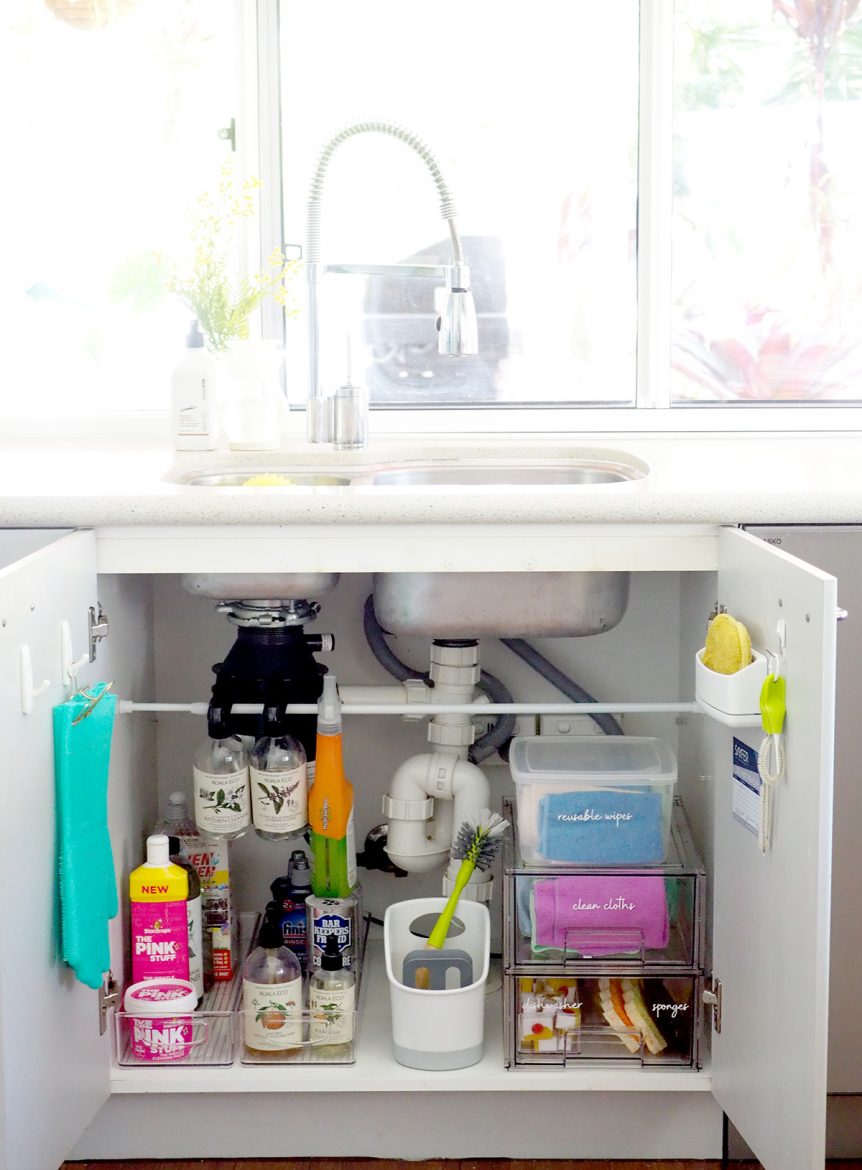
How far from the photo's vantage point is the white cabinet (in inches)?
54.2

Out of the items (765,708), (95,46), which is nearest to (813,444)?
(765,708)

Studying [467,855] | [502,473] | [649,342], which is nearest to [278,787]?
[467,855]

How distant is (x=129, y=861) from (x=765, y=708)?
931mm

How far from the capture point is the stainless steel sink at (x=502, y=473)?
7.08 feet

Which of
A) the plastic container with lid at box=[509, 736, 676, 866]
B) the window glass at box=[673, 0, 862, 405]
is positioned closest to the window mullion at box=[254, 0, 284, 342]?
the window glass at box=[673, 0, 862, 405]

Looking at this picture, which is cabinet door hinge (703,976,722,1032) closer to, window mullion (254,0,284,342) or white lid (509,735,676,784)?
white lid (509,735,676,784)

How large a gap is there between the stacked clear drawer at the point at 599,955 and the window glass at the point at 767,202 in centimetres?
97

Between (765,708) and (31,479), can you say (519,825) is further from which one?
(31,479)

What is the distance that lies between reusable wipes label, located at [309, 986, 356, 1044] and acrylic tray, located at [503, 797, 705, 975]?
0.75 ft

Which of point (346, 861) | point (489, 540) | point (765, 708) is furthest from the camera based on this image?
point (346, 861)

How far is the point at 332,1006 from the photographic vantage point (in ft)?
6.13

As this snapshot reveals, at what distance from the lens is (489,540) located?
1.70m

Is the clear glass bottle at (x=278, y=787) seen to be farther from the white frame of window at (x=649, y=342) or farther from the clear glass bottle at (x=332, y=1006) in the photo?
the white frame of window at (x=649, y=342)

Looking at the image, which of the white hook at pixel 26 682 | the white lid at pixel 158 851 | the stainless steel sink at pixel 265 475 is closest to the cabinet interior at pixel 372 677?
the stainless steel sink at pixel 265 475
